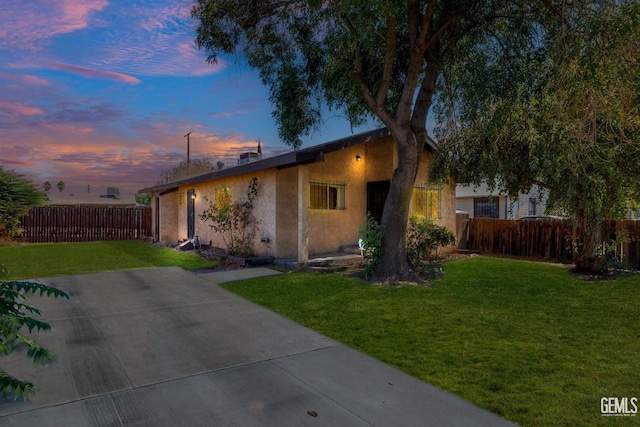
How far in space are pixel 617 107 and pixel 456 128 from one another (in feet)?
19.3

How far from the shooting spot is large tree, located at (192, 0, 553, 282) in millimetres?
8266

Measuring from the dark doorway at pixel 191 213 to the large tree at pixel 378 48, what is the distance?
7.42 metres

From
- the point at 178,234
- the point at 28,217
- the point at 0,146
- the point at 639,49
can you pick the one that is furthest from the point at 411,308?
the point at 28,217

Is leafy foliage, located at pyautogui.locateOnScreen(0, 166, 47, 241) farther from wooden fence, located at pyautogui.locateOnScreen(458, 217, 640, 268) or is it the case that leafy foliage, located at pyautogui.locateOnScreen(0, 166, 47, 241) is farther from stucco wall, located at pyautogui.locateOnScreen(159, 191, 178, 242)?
wooden fence, located at pyautogui.locateOnScreen(458, 217, 640, 268)

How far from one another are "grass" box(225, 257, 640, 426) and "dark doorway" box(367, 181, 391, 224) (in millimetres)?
4137

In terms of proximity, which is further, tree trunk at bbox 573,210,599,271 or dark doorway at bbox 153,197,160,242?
dark doorway at bbox 153,197,160,242

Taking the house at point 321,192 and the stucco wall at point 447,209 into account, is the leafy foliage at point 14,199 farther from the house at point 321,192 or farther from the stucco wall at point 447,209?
the stucco wall at point 447,209

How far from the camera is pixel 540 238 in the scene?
12.6m

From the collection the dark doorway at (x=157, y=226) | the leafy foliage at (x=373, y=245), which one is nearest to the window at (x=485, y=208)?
the leafy foliage at (x=373, y=245)

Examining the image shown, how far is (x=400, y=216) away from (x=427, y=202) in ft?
17.5

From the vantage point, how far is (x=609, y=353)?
439cm

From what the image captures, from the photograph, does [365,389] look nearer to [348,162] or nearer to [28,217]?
[348,162]

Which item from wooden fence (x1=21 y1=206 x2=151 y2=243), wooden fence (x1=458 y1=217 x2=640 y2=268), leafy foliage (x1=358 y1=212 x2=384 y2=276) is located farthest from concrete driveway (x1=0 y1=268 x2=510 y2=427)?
wooden fence (x1=21 y1=206 x2=151 y2=243)

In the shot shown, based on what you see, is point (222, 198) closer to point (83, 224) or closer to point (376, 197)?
point (376, 197)
